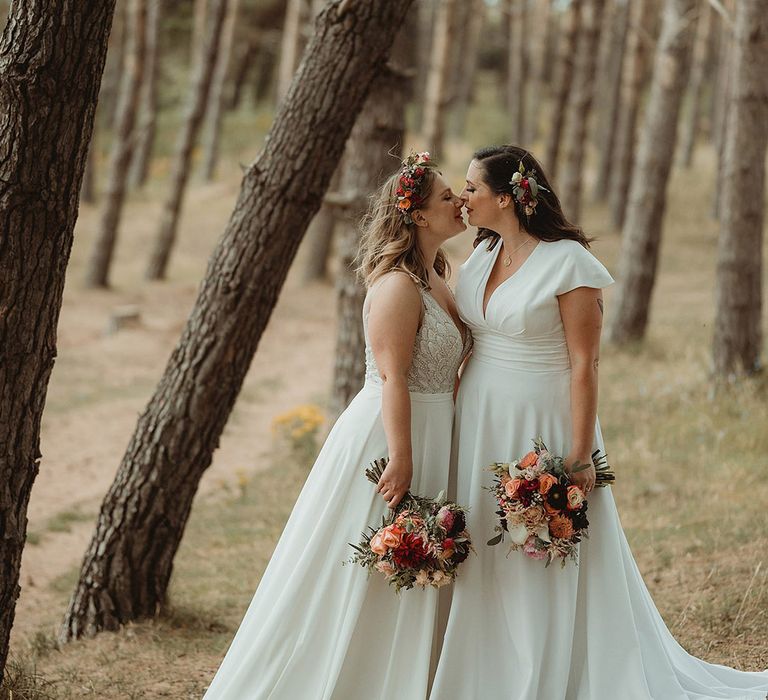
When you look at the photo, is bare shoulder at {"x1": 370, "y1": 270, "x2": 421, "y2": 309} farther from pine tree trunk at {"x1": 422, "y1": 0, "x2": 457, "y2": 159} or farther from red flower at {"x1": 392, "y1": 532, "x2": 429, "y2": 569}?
pine tree trunk at {"x1": 422, "y1": 0, "x2": 457, "y2": 159}

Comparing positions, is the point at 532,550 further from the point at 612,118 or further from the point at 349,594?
the point at 612,118

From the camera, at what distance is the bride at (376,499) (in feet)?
12.0

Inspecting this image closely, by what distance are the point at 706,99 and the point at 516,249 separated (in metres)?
43.7

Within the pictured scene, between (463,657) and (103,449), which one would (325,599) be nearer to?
(463,657)

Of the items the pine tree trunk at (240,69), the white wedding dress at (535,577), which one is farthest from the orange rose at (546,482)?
the pine tree trunk at (240,69)

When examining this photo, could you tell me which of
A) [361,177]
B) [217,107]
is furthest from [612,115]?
[361,177]

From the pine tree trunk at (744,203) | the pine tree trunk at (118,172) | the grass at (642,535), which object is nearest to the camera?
the grass at (642,535)

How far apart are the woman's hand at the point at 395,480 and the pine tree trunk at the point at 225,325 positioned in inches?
68.5

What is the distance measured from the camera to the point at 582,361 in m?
3.64

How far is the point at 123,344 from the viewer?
13812 millimetres

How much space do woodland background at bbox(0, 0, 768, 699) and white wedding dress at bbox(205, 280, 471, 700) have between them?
91 cm

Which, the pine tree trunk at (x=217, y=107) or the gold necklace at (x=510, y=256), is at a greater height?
the pine tree trunk at (x=217, y=107)

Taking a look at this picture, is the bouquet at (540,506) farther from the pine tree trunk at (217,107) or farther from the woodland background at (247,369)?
the pine tree trunk at (217,107)

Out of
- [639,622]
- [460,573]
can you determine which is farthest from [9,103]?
[639,622]
